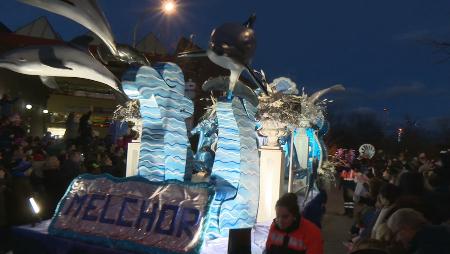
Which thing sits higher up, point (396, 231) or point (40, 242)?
point (396, 231)

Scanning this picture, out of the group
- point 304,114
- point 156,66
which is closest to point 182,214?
point 156,66

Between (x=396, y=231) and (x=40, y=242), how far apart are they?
5399mm

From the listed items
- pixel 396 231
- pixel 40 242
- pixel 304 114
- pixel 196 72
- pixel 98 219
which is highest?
pixel 196 72

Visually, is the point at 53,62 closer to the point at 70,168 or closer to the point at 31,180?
the point at 70,168

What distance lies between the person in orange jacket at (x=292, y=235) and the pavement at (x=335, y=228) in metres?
4.51

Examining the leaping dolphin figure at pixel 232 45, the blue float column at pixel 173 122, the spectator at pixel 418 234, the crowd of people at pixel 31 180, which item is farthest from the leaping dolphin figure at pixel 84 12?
the spectator at pixel 418 234

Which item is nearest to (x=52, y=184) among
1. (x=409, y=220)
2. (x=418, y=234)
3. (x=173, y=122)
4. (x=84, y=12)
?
(x=173, y=122)

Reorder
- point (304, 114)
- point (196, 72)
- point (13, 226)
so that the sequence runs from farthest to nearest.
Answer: point (196, 72), point (304, 114), point (13, 226)

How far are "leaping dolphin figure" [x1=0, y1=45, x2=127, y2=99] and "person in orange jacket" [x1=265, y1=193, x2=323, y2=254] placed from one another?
4841mm

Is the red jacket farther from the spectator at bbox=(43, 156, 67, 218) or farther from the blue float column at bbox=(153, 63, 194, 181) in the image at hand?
the spectator at bbox=(43, 156, 67, 218)

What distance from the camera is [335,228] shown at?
33.4 ft

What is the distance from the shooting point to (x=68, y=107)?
90.7 ft

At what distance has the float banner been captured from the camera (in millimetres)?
5898

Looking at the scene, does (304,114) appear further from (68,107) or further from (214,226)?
(68,107)
